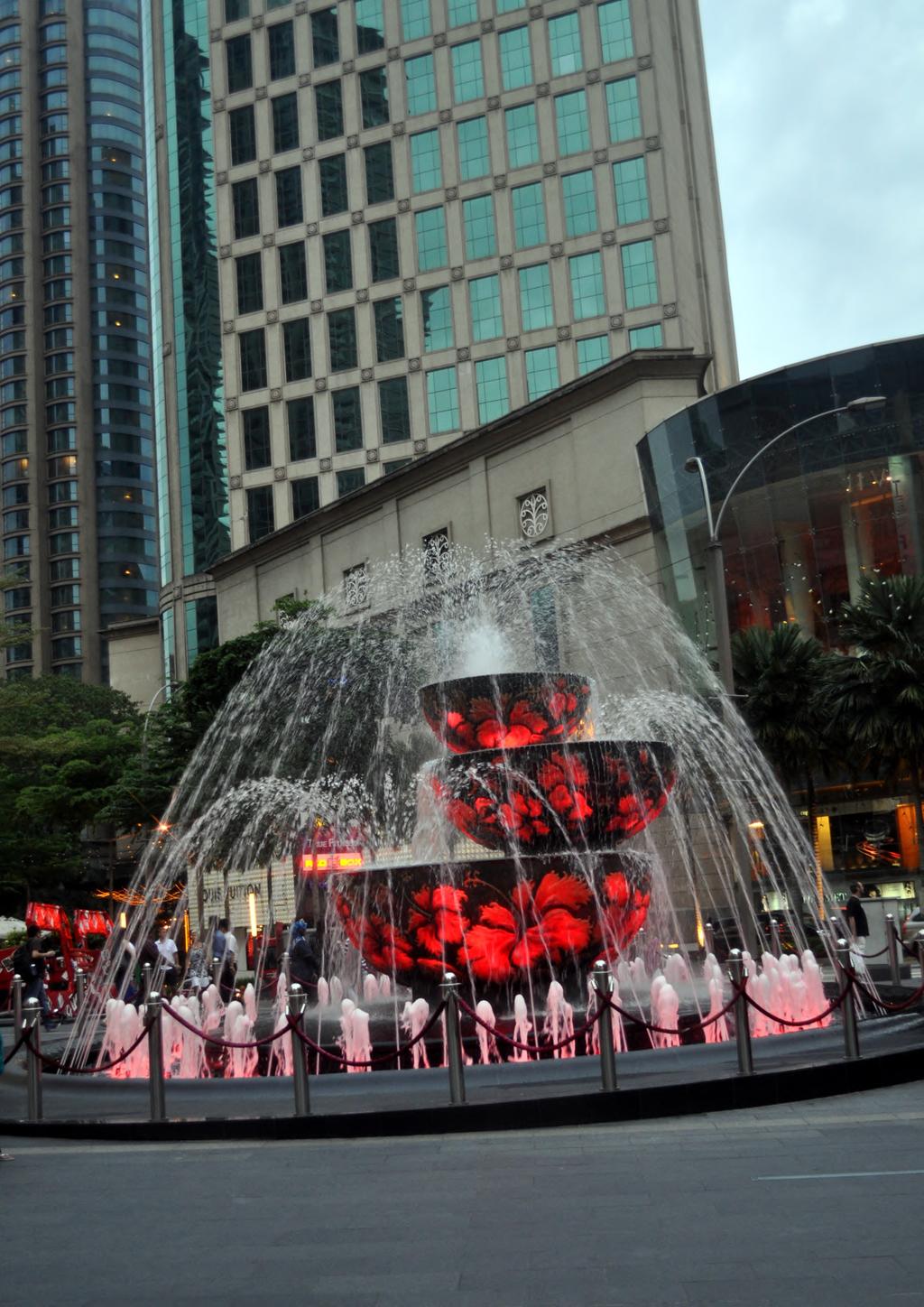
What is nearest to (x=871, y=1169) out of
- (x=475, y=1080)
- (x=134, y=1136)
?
(x=475, y=1080)

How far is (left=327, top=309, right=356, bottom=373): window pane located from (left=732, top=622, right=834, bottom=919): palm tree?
98.5 feet

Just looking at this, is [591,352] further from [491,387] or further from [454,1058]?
[454,1058]

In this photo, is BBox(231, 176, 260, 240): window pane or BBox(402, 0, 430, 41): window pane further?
BBox(231, 176, 260, 240): window pane

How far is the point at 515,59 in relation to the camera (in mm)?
59469

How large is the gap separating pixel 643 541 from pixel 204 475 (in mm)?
26302

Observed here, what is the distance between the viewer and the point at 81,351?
134m

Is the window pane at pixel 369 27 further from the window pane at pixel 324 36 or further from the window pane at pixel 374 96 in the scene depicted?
the window pane at pixel 324 36

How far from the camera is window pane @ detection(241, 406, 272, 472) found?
6188cm

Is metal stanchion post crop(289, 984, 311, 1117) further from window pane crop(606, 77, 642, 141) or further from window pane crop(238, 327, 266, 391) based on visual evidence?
window pane crop(238, 327, 266, 391)

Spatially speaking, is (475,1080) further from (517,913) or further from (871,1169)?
(871,1169)

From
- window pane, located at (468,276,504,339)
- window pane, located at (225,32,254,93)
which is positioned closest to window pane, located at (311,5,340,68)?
window pane, located at (225,32,254,93)

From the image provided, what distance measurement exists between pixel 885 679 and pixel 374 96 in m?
41.1

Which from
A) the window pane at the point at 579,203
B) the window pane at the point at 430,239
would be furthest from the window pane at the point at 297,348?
the window pane at the point at 579,203

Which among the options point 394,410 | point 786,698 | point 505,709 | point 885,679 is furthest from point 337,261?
point 505,709
